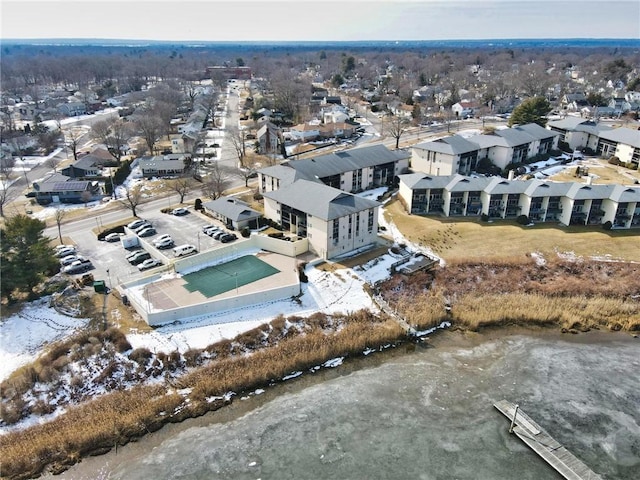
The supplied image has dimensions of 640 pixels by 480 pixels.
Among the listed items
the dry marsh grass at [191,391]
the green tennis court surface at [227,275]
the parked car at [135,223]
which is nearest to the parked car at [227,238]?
the green tennis court surface at [227,275]

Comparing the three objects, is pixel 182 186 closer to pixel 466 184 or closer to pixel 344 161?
pixel 344 161

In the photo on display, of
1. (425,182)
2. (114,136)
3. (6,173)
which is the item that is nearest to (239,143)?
(114,136)

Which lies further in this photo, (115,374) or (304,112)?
(304,112)

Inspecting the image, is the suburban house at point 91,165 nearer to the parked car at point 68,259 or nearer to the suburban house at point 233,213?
the suburban house at point 233,213

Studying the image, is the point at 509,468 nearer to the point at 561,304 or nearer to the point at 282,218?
the point at 561,304

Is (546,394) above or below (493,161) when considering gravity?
below

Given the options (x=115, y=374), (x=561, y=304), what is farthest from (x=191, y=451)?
(x=561, y=304)

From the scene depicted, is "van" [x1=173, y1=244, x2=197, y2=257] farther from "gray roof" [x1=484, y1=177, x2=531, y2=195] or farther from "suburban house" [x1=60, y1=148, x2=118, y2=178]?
"suburban house" [x1=60, y1=148, x2=118, y2=178]

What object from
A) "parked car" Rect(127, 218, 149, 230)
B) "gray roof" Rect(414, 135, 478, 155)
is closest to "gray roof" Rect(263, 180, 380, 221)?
"parked car" Rect(127, 218, 149, 230)
